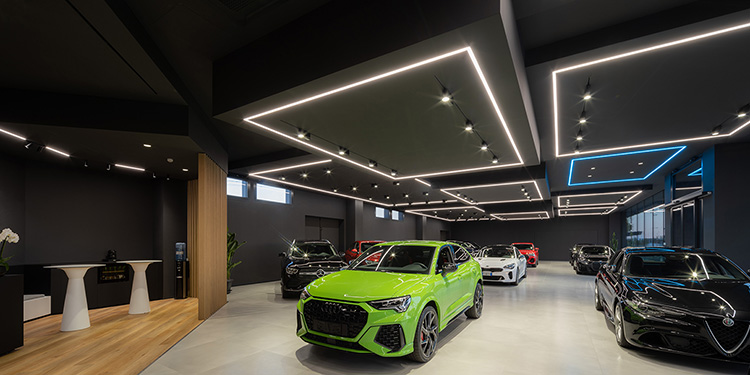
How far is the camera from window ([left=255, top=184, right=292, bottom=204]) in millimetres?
11340

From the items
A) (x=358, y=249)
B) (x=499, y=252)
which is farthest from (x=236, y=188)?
(x=499, y=252)

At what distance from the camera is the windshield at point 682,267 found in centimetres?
414

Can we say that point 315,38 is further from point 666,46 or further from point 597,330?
point 597,330

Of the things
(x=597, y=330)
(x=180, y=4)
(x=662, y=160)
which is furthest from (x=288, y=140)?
(x=662, y=160)

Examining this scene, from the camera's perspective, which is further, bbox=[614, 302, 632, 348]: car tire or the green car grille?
bbox=[614, 302, 632, 348]: car tire

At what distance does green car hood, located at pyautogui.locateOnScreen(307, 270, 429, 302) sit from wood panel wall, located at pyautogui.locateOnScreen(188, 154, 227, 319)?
3044 mm

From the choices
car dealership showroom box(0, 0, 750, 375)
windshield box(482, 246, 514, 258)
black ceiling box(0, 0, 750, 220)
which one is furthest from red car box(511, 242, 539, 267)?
black ceiling box(0, 0, 750, 220)

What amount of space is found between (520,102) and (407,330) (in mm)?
3052

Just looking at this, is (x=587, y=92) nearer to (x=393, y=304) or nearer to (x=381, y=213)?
(x=393, y=304)

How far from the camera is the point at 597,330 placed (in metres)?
4.95

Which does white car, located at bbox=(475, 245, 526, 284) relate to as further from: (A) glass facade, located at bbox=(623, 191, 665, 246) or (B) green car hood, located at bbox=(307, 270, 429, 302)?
(B) green car hood, located at bbox=(307, 270, 429, 302)

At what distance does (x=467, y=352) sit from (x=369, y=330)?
1.42 metres

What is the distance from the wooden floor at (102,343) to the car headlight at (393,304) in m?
2.67

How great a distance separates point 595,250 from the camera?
522 inches
